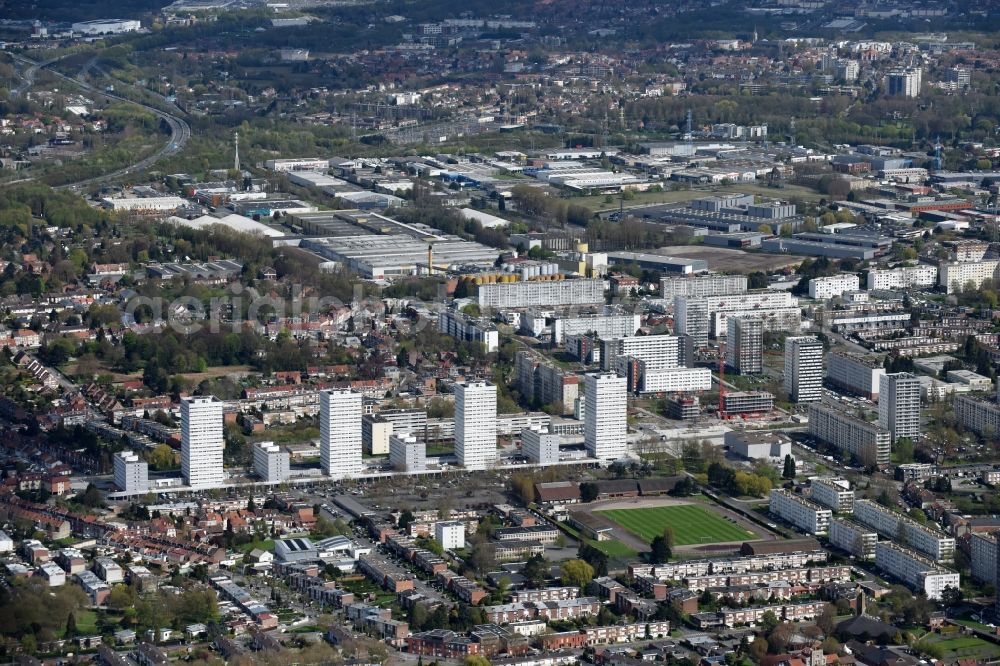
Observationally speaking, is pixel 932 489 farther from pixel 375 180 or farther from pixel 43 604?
pixel 375 180

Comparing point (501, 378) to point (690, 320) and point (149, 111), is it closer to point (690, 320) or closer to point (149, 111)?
point (690, 320)

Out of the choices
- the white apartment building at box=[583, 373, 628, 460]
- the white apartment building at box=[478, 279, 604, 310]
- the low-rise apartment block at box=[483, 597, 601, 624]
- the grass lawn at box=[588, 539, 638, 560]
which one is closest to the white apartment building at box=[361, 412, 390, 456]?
the white apartment building at box=[583, 373, 628, 460]

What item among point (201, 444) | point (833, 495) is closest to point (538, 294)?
point (201, 444)

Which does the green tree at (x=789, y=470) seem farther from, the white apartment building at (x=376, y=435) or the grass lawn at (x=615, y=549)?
the white apartment building at (x=376, y=435)

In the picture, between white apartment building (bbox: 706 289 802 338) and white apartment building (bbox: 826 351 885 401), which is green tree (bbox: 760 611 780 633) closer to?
white apartment building (bbox: 826 351 885 401)

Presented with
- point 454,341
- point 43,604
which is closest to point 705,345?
point 454,341

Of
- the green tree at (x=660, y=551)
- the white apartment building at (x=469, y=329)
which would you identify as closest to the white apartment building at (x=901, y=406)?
the green tree at (x=660, y=551)

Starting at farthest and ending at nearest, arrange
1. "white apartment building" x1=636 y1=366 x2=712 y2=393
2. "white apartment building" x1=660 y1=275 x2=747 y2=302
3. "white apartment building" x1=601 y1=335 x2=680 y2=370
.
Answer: "white apartment building" x1=660 y1=275 x2=747 y2=302, "white apartment building" x1=601 y1=335 x2=680 y2=370, "white apartment building" x1=636 y1=366 x2=712 y2=393
